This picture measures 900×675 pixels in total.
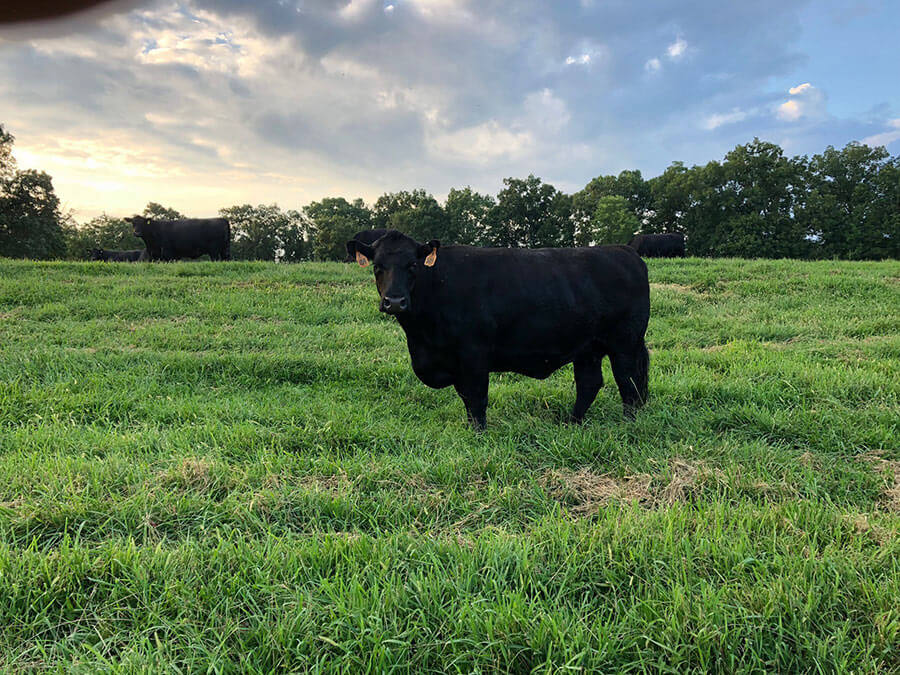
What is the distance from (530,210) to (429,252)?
2129 inches

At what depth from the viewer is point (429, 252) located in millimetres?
4977

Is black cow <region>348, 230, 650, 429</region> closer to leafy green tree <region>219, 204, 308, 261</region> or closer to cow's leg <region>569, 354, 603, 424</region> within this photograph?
cow's leg <region>569, 354, 603, 424</region>

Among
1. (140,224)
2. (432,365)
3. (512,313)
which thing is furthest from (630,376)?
(140,224)

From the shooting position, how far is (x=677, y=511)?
2859 mm

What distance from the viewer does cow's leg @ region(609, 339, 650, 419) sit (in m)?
5.38

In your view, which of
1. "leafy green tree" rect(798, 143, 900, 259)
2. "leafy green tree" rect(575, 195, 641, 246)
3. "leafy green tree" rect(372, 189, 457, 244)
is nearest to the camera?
"leafy green tree" rect(798, 143, 900, 259)

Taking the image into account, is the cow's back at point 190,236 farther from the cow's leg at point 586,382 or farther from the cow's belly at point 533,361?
the cow's leg at point 586,382

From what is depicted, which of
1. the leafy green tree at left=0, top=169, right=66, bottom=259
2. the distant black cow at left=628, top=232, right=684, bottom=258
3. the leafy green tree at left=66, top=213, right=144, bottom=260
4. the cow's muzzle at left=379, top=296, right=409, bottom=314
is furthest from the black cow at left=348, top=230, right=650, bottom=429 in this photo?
the leafy green tree at left=66, top=213, right=144, bottom=260

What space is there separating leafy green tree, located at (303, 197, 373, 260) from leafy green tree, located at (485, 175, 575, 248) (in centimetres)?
1581

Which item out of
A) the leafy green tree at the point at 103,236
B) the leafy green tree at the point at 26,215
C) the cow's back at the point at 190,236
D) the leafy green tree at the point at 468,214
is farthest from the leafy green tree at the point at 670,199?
the leafy green tree at the point at 103,236

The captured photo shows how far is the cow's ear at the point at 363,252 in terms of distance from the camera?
5105 millimetres

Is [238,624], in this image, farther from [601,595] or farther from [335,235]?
[335,235]

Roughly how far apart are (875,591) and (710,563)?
2.08ft

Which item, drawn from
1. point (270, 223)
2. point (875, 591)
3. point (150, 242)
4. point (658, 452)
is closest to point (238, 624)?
point (875, 591)
